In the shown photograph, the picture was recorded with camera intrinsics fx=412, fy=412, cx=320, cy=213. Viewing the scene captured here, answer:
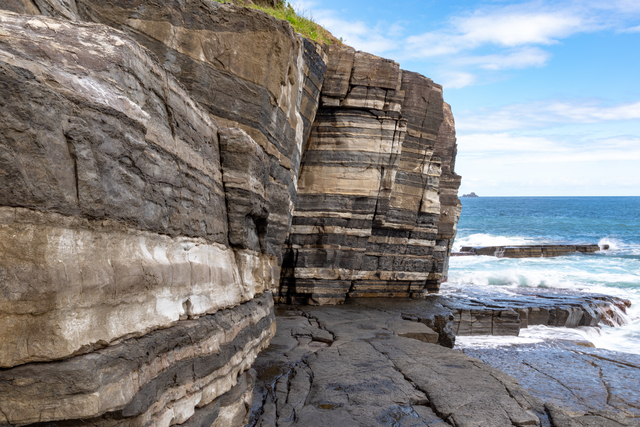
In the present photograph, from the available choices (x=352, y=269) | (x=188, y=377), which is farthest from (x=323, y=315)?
(x=188, y=377)

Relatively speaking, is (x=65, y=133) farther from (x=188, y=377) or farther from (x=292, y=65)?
(x=292, y=65)

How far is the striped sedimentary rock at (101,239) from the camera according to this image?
202 centimetres

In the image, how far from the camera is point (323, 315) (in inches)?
389

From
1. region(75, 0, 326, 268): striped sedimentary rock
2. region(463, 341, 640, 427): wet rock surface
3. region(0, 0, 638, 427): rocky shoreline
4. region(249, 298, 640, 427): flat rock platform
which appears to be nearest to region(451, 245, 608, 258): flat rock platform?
region(463, 341, 640, 427): wet rock surface

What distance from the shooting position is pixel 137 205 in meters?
2.74

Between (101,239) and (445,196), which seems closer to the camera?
(101,239)

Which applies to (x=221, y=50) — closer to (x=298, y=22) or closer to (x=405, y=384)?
(x=405, y=384)

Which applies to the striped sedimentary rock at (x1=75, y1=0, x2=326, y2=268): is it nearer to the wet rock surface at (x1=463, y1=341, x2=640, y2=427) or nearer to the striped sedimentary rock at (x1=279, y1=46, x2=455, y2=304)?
the wet rock surface at (x1=463, y1=341, x2=640, y2=427)

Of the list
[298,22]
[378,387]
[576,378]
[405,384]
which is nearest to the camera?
[378,387]

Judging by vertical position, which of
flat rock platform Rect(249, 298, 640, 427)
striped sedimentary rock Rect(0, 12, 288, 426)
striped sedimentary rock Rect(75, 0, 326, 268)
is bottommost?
flat rock platform Rect(249, 298, 640, 427)

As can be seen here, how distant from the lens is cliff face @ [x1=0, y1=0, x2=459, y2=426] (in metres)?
2.05

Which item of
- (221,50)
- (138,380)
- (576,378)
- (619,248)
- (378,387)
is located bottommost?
(576,378)

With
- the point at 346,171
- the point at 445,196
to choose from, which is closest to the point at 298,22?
the point at 346,171

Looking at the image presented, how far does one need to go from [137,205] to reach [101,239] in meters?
0.39
